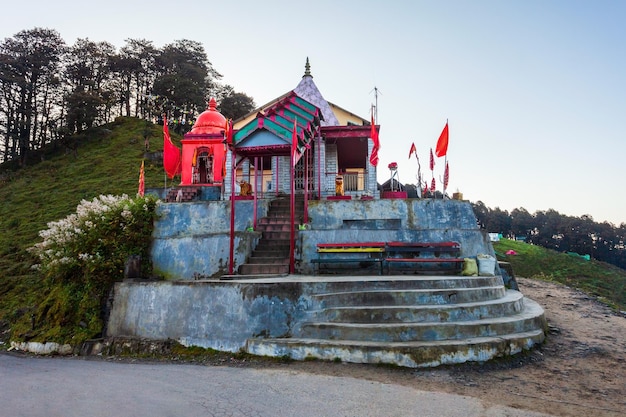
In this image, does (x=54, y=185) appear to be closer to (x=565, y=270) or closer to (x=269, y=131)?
(x=269, y=131)

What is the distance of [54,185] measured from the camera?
3002cm

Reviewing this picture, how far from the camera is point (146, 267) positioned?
1040 cm

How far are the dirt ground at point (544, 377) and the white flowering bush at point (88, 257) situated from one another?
5912 mm

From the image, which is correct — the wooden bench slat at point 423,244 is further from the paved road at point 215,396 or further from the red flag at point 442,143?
the paved road at point 215,396

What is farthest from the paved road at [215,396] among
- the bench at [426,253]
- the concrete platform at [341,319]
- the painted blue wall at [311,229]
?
the bench at [426,253]

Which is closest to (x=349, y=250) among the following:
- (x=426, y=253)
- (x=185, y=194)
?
(x=426, y=253)

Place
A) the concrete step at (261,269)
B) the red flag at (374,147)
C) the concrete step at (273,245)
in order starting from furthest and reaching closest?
the red flag at (374,147), the concrete step at (273,245), the concrete step at (261,269)

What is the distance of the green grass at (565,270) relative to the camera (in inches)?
1200

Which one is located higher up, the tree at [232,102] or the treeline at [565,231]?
the tree at [232,102]

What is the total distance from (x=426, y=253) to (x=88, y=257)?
9.18 metres

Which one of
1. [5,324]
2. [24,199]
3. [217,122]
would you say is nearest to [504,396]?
[5,324]

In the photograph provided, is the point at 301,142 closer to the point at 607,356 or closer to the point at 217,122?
the point at 607,356

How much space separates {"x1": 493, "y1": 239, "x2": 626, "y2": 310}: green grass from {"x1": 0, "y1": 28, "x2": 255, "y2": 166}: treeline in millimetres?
36642

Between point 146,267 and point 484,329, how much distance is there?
869 centimetres
